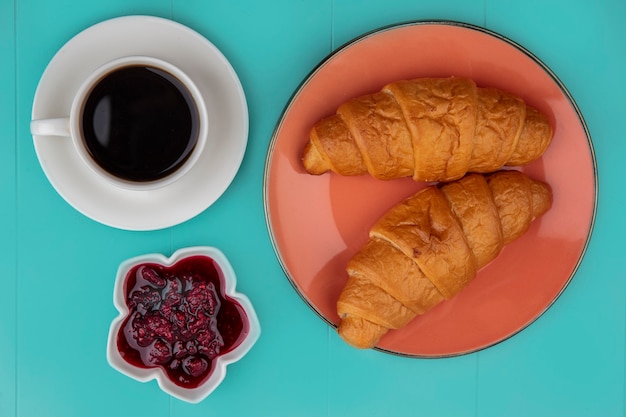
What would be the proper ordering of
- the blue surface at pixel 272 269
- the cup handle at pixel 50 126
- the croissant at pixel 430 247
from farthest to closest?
the blue surface at pixel 272 269 < the croissant at pixel 430 247 < the cup handle at pixel 50 126

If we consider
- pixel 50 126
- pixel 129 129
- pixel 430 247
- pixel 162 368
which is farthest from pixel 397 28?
pixel 162 368

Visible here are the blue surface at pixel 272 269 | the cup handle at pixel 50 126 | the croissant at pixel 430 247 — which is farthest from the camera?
the blue surface at pixel 272 269

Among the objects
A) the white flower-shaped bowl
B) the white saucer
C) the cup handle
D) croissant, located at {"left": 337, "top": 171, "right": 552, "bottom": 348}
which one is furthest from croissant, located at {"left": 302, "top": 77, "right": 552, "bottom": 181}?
the cup handle

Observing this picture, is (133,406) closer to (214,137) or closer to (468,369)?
(214,137)

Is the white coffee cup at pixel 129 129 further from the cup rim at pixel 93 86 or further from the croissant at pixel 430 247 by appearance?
the croissant at pixel 430 247

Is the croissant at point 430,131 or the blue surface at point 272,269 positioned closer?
the croissant at point 430,131

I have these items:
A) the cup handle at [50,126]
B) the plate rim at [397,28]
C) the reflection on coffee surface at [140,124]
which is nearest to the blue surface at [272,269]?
the plate rim at [397,28]
